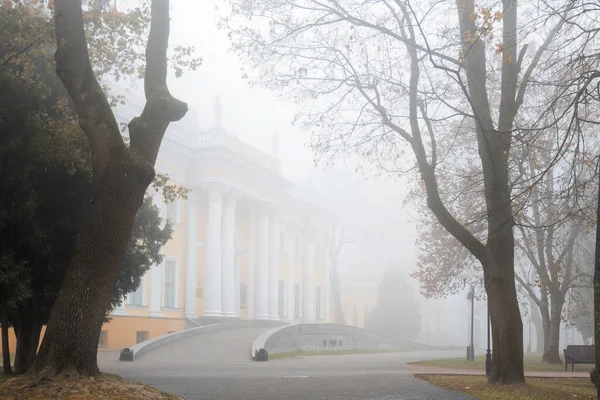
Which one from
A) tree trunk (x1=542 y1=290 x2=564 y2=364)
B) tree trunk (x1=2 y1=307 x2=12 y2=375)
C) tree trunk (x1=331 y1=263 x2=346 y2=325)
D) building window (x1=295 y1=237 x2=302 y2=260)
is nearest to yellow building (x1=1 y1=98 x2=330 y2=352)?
building window (x1=295 y1=237 x2=302 y2=260)

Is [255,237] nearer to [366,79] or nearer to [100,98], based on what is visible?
[366,79]

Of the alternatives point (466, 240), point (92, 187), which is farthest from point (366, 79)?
point (92, 187)

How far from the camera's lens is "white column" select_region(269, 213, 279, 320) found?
5053 centimetres

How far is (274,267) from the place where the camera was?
51531 millimetres

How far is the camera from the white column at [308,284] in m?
59.9

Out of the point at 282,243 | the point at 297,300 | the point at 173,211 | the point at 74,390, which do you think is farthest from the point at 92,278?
the point at 297,300

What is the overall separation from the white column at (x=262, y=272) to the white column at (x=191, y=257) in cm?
645

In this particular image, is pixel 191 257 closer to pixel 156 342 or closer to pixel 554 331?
pixel 156 342

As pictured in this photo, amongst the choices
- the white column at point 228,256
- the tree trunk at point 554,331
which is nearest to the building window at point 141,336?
the white column at point 228,256

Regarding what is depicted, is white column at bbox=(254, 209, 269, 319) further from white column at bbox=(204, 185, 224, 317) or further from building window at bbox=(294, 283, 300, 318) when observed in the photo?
building window at bbox=(294, 283, 300, 318)

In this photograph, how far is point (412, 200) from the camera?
95.2 feet

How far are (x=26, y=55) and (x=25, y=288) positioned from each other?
4.59 m

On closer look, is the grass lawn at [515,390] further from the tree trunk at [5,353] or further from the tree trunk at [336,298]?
the tree trunk at [336,298]

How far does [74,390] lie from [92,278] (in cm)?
173
